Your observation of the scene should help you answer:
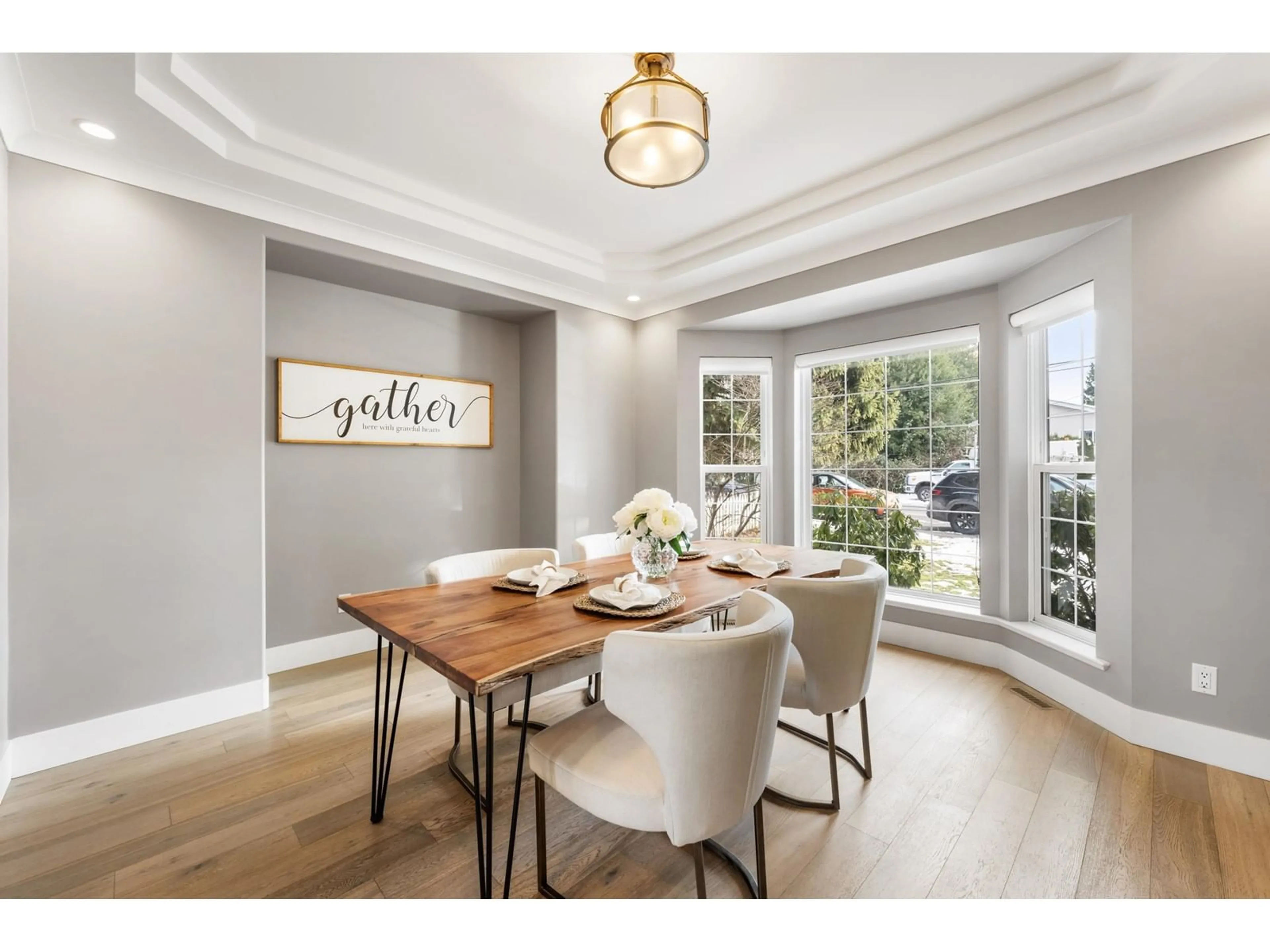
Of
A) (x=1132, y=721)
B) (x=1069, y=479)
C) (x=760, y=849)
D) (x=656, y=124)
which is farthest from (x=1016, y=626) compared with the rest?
(x=656, y=124)

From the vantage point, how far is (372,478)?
342 centimetres

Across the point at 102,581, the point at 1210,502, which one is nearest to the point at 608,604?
the point at 102,581

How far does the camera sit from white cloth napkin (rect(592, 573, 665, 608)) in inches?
61.7

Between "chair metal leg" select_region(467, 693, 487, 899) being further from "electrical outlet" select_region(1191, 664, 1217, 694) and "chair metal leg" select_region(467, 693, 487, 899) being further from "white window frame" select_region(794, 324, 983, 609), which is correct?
Result: "white window frame" select_region(794, 324, 983, 609)

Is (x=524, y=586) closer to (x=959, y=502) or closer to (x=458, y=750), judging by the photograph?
(x=458, y=750)

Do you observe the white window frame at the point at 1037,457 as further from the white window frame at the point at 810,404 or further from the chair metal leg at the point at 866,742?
the chair metal leg at the point at 866,742

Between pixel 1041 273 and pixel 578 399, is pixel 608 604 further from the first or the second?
pixel 1041 273

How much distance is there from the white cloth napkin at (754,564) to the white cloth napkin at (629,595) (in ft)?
1.90

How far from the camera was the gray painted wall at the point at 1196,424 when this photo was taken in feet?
6.39

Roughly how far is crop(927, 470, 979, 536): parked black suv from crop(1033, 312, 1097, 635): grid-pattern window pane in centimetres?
35

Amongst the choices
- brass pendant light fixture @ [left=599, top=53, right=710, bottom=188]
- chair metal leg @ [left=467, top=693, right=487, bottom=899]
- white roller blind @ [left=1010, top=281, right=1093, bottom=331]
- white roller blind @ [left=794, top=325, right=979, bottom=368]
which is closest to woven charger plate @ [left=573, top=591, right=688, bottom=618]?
chair metal leg @ [left=467, top=693, right=487, bottom=899]

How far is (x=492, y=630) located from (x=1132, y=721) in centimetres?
272

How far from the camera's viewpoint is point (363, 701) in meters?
2.65
